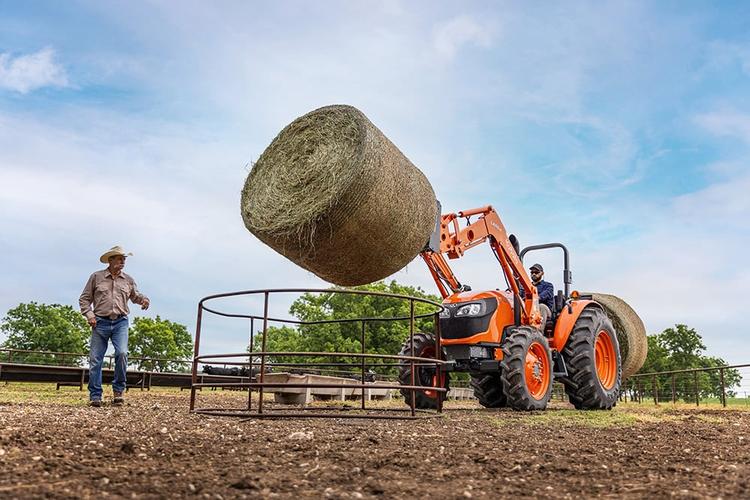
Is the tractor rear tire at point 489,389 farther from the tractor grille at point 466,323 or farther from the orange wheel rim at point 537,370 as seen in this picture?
the tractor grille at point 466,323

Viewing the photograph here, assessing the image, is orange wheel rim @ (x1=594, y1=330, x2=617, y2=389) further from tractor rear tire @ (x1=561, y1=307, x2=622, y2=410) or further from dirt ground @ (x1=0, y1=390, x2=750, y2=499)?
dirt ground @ (x1=0, y1=390, x2=750, y2=499)

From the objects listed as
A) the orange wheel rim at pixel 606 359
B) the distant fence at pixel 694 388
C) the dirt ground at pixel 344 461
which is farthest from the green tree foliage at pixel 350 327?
Result: the dirt ground at pixel 344 461

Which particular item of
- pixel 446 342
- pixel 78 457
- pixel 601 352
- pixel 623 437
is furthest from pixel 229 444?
pixel 601 352

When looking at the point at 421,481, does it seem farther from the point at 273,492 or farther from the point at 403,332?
the point at 403,332

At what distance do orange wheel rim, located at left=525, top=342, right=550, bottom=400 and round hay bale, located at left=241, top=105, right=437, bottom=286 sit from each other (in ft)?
9.12

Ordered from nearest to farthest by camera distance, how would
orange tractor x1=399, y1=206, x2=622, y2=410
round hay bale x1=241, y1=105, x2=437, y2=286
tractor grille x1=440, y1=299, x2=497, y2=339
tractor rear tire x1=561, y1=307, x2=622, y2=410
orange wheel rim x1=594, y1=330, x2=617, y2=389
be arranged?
round hay bale x1=241, y1=105, x2=437, y2=286
orange tractor x1=399, y1=206, x2=622, y2=410
tractor grille x1=440, y1=299, x2=497, y2=339
tractor rear tire x1=561, y1=307, x2=622, y2=410
orange wheel rim x1=594, y1=330, x2=617, y2=389

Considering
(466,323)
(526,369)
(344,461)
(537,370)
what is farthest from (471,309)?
(344,461)

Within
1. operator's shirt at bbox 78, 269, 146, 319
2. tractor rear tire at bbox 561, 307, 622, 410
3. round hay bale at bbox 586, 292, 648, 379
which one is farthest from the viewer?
round hay bale at bbox 586, 292, 648, 379

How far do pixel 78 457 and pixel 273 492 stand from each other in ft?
4.34

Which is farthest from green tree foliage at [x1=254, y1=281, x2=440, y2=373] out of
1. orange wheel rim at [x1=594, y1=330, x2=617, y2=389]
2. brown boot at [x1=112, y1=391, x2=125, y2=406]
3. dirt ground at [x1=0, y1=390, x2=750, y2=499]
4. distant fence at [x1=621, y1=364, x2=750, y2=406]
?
→ dirt ground at [x1=0, y1=390, x2=750, y2=499]

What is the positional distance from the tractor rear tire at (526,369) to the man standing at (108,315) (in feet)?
14.8

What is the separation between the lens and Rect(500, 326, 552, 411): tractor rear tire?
8.54 meters

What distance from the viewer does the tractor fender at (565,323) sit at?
1014 cm

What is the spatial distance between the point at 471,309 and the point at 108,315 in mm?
4592
